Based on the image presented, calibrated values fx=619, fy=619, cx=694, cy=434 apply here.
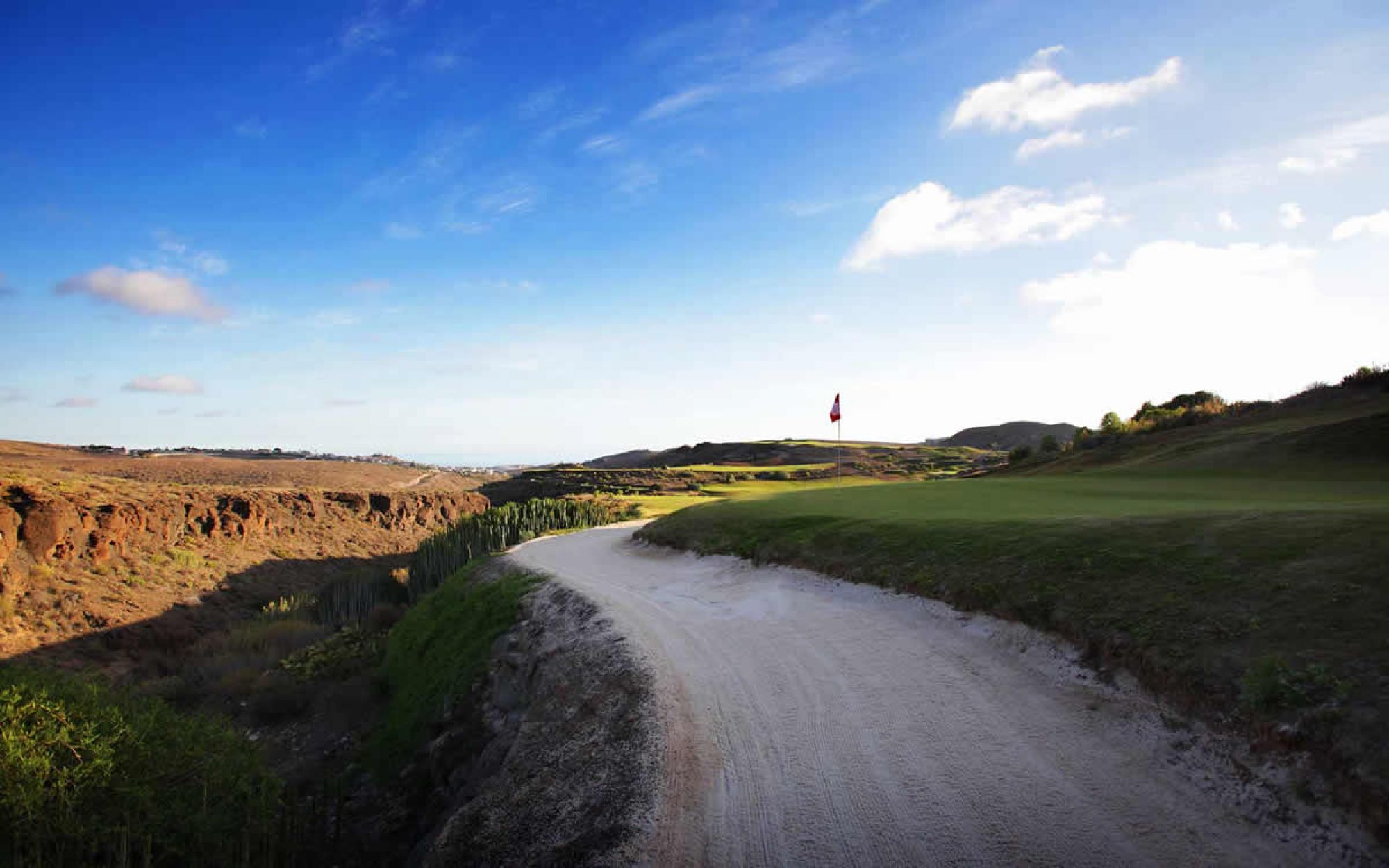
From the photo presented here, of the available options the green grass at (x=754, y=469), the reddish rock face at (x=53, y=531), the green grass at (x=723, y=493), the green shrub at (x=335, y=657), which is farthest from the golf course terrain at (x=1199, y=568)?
the green grass at (x=754, y=469)

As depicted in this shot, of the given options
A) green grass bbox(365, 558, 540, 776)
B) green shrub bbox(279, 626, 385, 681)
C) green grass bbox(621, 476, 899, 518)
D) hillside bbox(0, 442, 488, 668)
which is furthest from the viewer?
green grass bbox(621, 476, 899, 518)

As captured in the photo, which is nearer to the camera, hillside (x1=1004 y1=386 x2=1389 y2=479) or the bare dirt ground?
hillside (x1=1004 y1=386 x2=1389 y2=479)

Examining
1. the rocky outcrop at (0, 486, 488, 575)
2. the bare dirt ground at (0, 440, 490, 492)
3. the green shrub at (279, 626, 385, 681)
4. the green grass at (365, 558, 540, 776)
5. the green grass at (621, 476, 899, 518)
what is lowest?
the green shrub at (279, 626, 385, 681)

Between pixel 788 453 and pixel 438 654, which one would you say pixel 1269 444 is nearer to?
pixel 438 654

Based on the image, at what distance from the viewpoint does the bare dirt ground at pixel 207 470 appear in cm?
4350

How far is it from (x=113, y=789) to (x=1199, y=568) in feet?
38.0

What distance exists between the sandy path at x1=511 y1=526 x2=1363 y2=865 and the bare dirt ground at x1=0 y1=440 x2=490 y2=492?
128 ft

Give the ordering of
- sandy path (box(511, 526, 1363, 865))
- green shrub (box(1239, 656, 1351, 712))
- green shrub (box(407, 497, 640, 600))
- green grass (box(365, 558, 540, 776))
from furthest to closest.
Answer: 1. green shrub (box(407, 497, 640, 600))
2. green grass (box(365, 558, 540, 776))
3. green shrub (box(1239, 656, 1351, 712))
4. sandy path (box(511, 526, 1363, 865))

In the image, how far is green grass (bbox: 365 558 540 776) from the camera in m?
10.1

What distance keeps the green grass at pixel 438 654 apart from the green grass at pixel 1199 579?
19.3ft

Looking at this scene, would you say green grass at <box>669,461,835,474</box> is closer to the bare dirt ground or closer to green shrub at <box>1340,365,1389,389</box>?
the bare dirt ground

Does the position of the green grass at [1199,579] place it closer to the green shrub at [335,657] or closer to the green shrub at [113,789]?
the green shrub at [113,789]

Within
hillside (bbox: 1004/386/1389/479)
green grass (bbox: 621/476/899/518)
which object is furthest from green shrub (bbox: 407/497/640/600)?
hillside (bbox: 1004/386/1389/479)

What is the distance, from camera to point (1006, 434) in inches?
4818
